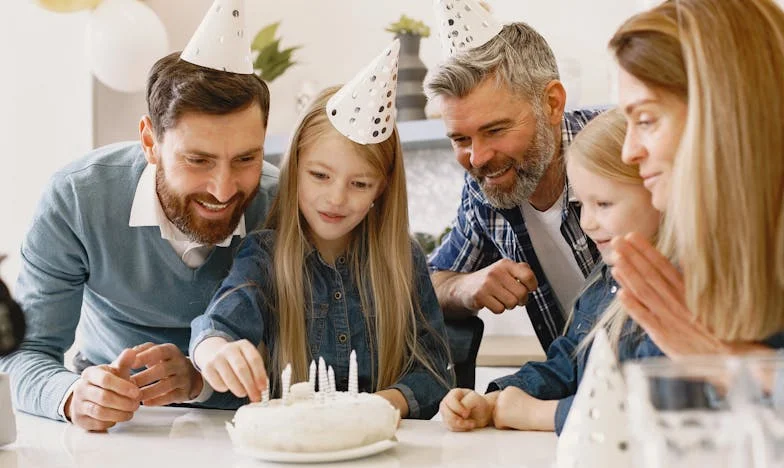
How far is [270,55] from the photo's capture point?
11.8 ft

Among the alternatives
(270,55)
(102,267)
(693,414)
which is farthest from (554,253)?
(270,55)

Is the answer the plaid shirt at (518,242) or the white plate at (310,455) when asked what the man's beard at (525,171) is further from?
the white plate at (310,455)

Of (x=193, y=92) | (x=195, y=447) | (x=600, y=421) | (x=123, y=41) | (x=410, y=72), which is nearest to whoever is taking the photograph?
(x=600, y=421)

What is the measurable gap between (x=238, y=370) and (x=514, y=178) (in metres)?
0.90

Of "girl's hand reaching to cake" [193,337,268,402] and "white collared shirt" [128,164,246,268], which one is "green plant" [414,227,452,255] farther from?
"girl's hand reaching to cake" [193,337,268,402]

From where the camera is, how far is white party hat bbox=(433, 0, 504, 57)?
6.58ft

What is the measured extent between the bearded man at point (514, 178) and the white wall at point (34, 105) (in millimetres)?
1862

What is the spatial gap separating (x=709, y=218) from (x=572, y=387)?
607mm

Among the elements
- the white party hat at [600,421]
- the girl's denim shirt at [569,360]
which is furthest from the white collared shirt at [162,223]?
the white party hat at [600,421]

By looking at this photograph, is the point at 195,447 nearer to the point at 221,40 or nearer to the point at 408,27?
the point at 221,40

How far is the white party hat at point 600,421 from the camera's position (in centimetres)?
102

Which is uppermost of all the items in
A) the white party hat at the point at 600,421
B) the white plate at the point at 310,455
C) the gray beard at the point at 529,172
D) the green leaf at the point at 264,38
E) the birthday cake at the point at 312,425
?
the green leaf at the point at 264,38

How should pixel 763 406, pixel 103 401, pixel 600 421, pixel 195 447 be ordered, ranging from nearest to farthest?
pixel 763 406
pixel 600 421
pixel 195 447
pixel 103 401

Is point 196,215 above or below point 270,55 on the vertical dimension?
below
